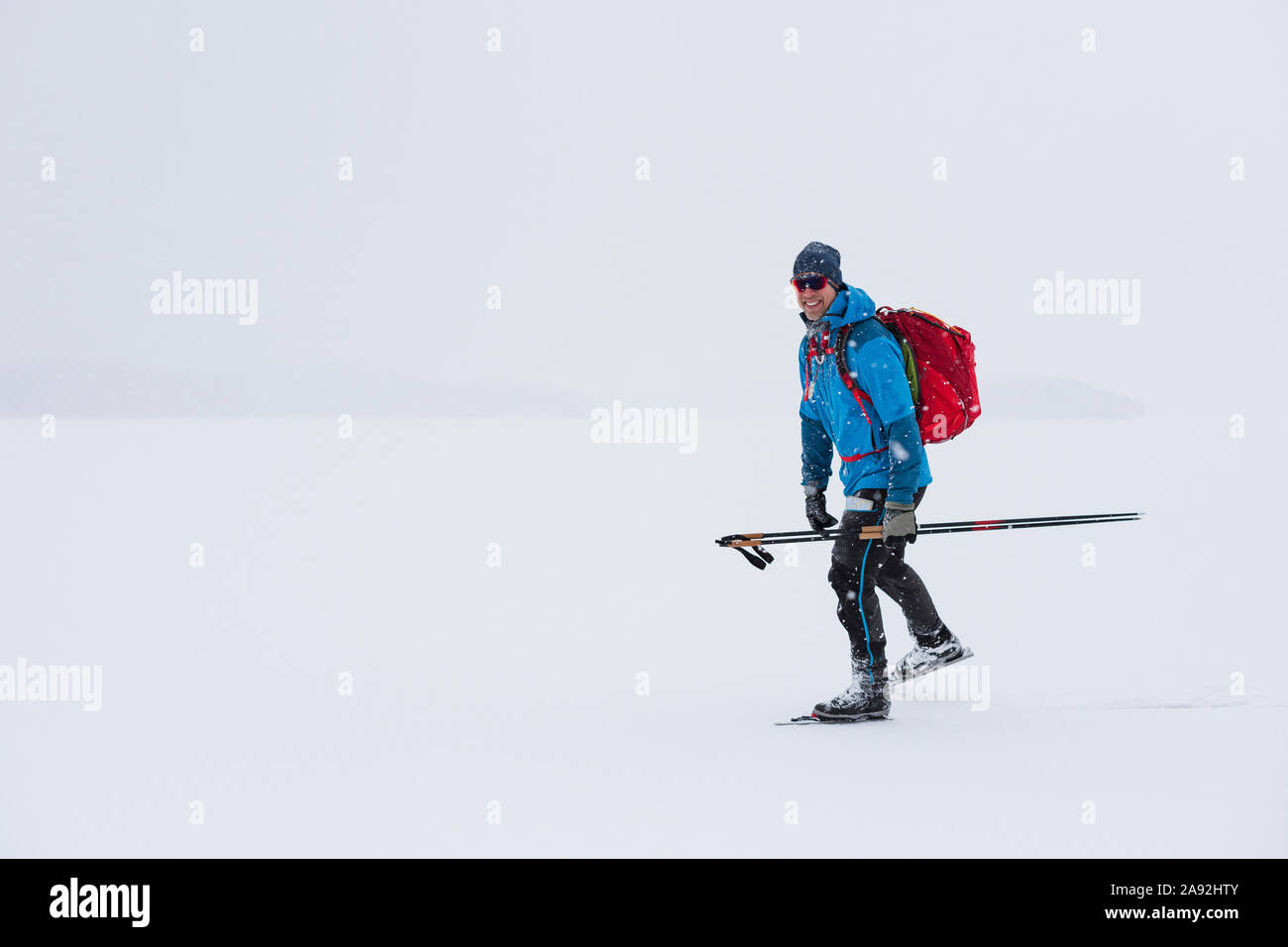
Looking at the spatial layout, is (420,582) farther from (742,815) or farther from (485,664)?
(742,815)

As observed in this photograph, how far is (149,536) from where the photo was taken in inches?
394

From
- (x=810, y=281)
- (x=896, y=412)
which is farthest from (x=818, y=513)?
(x=810, y=281)

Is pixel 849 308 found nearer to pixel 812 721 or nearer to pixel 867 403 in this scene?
pixel 867 403

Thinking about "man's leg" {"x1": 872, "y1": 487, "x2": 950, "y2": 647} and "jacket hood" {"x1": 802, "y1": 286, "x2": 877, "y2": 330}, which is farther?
"man's leg" {"x1": 872, "y1": 487, "x2": 950, "y2": 647}

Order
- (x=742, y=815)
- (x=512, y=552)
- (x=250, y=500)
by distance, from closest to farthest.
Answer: (x=742, y=815)
(x=512, y=552)
(x=250, y=500)

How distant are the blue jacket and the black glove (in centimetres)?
37

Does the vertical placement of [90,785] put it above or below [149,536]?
below

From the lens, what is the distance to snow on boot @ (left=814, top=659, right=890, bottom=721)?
16.4 ft

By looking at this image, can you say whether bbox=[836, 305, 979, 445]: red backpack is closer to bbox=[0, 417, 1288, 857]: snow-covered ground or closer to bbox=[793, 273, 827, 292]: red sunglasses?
bbox=[793, 273, 827, 292]: red sunglasses

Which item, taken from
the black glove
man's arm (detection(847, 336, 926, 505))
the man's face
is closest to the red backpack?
man's arm (detection(847, 336, 926, 505))

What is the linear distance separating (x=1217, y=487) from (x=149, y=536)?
10819mm

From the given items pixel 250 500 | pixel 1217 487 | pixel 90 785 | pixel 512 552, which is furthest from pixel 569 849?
pixel 1217 487

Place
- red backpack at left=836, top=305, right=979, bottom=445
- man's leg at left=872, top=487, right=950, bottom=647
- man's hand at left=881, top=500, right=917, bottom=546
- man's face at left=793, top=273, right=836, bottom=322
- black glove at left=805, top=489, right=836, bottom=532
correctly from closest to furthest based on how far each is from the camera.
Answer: man's hand at left=881, top=500, right=917, bottom=546 < man's face at left=793, top=273, right=836, bottom=322 < red backpack at left=836, top=305, right=979, bottom=445 < man's leg at left=872, top=487, right=950, bottom=647 < black glove at left=805, top=489, right=836, bottom=532

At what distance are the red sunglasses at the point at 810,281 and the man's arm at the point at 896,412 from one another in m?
0.33
